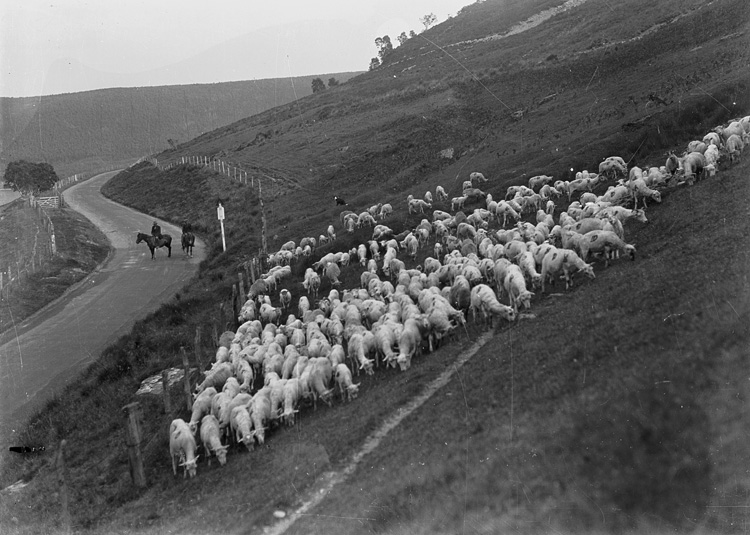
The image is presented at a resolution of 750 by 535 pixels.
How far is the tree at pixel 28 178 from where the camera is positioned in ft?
320

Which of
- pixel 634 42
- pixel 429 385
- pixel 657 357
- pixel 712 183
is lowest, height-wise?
pixel 429 385

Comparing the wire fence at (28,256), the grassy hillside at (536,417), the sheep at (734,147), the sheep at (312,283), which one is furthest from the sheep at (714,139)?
the wire fence at (28,256)

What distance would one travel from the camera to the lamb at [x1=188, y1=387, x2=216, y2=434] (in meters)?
15.9

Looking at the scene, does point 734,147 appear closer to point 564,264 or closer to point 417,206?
point 564,264

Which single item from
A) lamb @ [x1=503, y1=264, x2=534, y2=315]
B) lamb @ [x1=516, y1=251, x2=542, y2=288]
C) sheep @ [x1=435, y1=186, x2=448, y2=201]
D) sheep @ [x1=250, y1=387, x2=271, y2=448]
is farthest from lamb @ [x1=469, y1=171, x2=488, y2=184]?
sheep @ [x1=250, y1=387, x2=271, y2=448]

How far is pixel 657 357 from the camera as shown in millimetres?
11047

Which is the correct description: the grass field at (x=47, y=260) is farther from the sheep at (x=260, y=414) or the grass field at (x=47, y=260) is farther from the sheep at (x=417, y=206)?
the sheep at (x=260, y=414)

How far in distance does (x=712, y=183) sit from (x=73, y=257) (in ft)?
124

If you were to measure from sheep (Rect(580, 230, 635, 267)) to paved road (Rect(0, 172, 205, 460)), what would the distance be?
17789 mm

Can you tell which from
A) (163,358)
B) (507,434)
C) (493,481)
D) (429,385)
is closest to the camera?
(493,481)

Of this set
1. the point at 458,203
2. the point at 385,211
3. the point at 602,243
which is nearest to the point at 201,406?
the point at 602,243

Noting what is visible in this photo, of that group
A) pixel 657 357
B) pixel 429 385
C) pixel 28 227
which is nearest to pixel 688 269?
pixel 657 357

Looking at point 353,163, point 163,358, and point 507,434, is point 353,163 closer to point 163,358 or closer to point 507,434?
point 163,358

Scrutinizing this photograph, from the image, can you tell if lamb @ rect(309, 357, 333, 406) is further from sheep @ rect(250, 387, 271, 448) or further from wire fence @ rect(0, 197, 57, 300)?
wire fence @ rect(0, 197, 57, 300)
